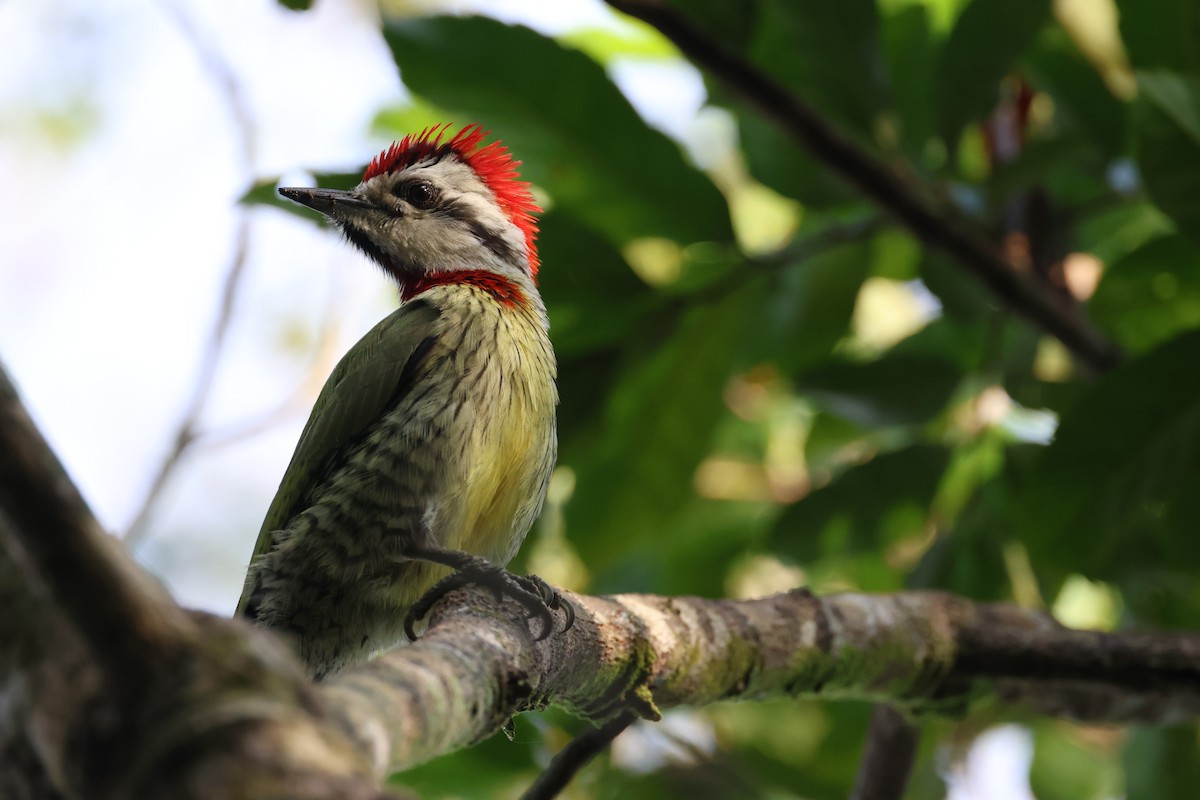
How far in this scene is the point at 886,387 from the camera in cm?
353

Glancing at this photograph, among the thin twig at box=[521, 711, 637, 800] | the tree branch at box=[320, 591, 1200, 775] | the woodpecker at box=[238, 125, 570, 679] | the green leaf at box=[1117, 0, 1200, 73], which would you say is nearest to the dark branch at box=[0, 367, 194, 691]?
the tree branch at box=[320, 591, 1200, 775]

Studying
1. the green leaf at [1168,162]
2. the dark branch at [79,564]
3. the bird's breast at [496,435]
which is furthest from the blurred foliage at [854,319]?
the dark branch at [79,564]

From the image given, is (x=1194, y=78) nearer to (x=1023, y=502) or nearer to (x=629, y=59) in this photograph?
(x=1023, y=502)

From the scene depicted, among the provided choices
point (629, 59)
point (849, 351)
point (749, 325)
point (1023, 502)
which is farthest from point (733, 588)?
point (629, 59)

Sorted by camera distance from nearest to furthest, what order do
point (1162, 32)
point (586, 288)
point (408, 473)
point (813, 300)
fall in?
point (408, 473) < point (1162, 32) < point (586, 288) < point (813, 300)

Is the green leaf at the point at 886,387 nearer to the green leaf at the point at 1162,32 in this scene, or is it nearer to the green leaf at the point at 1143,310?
the green leaf at the point at 1143,310

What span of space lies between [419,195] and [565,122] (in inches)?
25.0

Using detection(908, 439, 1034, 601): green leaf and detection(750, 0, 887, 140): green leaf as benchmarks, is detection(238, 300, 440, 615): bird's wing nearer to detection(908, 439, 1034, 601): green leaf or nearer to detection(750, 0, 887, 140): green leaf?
detection(750, 0, 887, 140): green leaf

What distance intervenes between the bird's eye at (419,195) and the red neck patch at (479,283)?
0.28 metres

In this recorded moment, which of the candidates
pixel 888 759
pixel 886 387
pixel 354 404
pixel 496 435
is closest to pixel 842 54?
pixel 886 387

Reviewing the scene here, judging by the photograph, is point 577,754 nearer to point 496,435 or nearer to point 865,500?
point 496,435

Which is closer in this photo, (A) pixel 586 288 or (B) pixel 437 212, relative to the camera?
(A) pixel 586 288

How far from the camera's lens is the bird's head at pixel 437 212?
137 inches

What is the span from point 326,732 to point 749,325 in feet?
8.94
